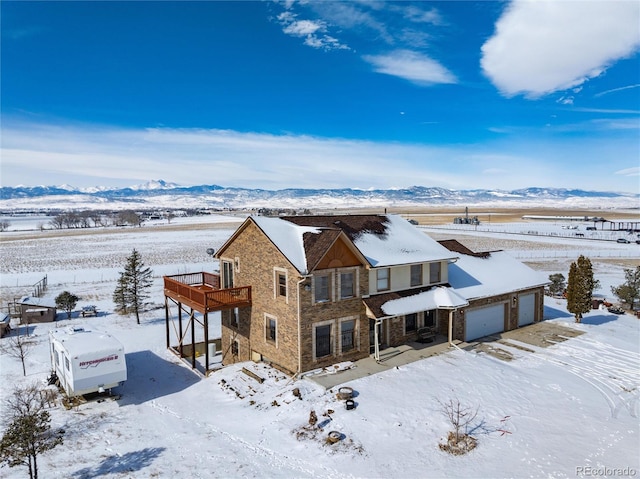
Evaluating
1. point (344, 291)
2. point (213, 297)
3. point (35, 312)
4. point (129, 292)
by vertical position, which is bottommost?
point (35, 312)

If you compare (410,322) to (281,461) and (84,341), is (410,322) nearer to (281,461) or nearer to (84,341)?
(281,461)

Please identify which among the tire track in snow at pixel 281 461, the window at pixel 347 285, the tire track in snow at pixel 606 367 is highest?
the window at pixel 347 285

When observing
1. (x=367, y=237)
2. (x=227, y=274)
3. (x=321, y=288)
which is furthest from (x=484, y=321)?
(x=227, y=274)

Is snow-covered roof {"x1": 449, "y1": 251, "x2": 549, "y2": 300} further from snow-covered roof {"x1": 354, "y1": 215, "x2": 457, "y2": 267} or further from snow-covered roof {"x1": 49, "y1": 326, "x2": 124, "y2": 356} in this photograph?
snow-covered roof {"x1": 49, "y1": 326, "x2": 124, "y2": 356}

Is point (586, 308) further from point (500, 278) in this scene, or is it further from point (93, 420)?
point (93, 420)

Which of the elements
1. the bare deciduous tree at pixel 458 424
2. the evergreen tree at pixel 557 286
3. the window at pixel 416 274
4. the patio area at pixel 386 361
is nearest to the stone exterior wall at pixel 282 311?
the patio area at pixel 386 361

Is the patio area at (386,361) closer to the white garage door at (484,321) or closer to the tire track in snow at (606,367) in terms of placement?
the white garage door at (484,321)
